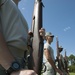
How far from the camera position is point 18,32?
1.66 m

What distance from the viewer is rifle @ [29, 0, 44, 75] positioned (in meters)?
2.04

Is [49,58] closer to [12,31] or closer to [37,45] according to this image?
[37,45]

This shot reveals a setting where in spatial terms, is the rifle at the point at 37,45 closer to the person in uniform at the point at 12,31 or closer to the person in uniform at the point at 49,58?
the person in uniform at the point at 12,31

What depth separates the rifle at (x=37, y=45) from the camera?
6.70 ft

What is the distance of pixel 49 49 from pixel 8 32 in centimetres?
361

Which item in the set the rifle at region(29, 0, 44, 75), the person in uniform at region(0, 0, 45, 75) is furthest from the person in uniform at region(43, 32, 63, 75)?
the person in uniform at region(0, 0, 45, 75)

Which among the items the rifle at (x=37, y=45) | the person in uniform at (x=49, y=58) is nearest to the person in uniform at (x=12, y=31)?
the rifle at (x=37, y=45)

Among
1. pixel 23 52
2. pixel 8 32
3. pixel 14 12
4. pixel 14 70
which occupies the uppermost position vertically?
pixel 14 12

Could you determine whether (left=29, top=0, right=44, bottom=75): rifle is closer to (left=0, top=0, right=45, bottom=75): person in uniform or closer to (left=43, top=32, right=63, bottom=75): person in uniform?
(left=0, top=0, right=45, bottom=75): person in uniform

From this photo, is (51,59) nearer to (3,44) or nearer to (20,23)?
(20,23)

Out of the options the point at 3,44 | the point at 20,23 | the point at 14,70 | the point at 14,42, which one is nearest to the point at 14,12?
the point at 20,23

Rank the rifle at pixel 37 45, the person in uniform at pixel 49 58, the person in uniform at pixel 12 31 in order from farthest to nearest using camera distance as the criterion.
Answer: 1. the person in uniform at pixel 49 58
2. the rifle at pixel 37 45
3. the person in uniform at pixel 12 31

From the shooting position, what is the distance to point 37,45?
2.21 meters

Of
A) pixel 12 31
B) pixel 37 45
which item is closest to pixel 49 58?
pixel 37 45
